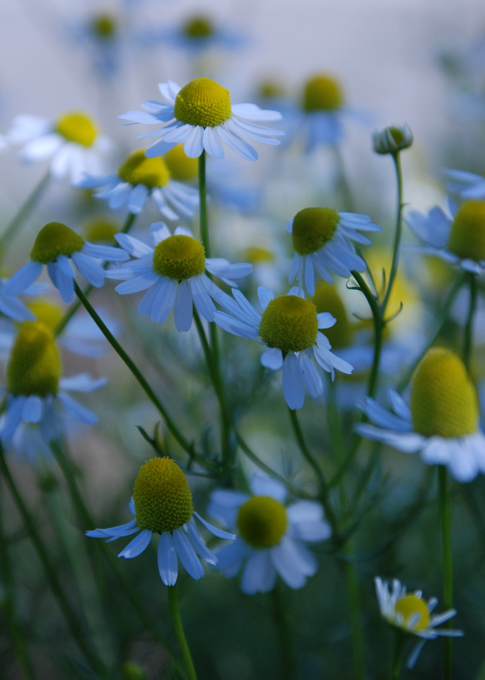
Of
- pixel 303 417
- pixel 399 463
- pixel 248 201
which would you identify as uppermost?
A: pixel 248 201

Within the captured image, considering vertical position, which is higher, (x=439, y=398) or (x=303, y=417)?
(x=439, y=398)

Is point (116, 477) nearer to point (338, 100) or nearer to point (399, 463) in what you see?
point (399, 463)

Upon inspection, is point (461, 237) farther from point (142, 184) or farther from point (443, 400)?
point (142, 184)

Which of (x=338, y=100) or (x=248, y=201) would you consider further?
(x=338, y=100)

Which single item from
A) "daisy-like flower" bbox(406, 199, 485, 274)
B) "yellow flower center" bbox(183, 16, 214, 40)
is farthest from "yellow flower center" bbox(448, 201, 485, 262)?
"yellow flower center" bbox(183, 16, 214, 40)

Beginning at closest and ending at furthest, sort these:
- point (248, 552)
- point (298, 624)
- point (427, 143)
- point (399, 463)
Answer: point (248, 552) → point (298, 624) → point (399, 463) → point (427, 143)

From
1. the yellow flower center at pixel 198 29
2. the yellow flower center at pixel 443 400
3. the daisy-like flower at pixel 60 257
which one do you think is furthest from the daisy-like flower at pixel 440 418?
the yellow flower center at pixel 198 29

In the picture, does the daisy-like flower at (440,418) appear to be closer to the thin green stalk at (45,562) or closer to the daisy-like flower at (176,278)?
the daisy-like flower at (176,278)

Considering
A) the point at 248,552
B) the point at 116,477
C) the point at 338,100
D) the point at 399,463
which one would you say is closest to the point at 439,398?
the point at 248,552
